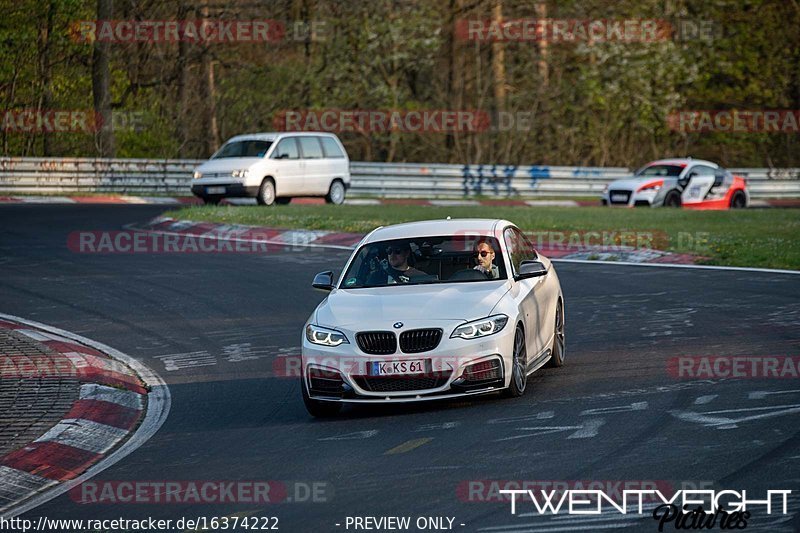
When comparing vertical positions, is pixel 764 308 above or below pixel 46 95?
below

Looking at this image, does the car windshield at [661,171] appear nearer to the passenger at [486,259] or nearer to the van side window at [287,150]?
the van side window at [287,150]

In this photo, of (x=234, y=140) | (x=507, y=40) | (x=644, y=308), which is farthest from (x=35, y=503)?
(x=507, y=40)

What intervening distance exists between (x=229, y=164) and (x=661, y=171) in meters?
11.7

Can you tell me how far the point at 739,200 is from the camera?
36.2 metres

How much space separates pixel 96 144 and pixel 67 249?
19.5 meters

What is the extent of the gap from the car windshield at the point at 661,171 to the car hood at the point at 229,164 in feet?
34.9

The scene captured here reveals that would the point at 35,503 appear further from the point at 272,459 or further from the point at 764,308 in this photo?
the point at 764,308

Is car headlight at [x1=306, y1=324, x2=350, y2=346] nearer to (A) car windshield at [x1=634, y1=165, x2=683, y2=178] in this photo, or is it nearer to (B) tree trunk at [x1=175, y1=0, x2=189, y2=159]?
(A) car windshield at [x1=634, y1=165, x2=683, y2=178]

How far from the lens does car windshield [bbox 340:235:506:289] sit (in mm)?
10711

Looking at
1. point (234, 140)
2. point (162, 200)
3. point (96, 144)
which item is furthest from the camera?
point (96, 144)

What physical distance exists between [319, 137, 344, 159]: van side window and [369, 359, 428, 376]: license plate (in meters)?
24.7

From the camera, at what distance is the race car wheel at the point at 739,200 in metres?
36.0

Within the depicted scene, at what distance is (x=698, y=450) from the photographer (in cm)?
777

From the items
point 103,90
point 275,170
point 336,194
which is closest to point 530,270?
point 275,170
